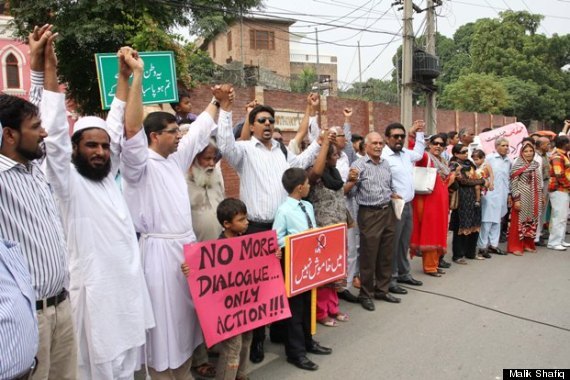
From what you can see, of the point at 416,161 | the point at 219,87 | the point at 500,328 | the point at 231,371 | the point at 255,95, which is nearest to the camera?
the point at 231,371

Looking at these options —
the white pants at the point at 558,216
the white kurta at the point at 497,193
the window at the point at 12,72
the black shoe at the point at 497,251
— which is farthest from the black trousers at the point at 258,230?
the window at the point at 12,72

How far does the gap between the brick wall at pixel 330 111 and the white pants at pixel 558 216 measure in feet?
23.1

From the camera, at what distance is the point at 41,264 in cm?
205

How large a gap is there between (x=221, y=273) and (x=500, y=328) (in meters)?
2.75

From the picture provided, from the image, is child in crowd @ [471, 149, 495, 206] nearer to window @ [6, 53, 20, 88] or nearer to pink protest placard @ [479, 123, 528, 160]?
pink protest placard @ [479, 123, 528, 160]

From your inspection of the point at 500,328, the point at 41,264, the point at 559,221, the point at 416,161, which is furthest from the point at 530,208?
the point at 41,264

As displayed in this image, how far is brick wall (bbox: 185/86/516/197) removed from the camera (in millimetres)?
11703

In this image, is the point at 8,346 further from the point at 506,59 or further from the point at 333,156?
the point at 506,59

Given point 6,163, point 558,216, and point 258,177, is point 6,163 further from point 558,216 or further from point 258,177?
point 558,216

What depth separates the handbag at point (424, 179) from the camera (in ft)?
19.4

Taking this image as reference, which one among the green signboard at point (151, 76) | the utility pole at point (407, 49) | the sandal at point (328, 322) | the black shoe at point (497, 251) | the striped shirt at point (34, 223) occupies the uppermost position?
the utility pole at point (407, 49)

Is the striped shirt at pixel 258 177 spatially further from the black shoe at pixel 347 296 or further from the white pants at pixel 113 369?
the black shoe at pixel 347 296

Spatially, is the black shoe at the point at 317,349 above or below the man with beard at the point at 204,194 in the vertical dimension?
below

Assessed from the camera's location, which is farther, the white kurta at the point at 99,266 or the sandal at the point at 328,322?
the sandal at the point at 328,322
